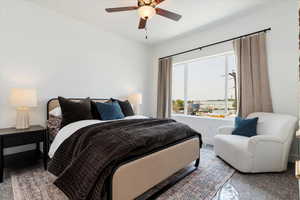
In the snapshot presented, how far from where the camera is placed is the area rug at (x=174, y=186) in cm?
164

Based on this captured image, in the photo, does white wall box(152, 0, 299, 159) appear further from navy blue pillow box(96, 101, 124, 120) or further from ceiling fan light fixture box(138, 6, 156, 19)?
navy blue pillow box(96, 101, 124, 120)

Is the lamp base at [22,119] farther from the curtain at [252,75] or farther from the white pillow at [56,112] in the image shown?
the curtain at [252,75]

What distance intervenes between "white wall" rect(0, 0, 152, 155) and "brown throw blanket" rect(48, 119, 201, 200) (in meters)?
1.56

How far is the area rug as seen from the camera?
5.37 ft

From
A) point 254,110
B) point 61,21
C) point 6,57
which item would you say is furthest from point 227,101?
point 6,57

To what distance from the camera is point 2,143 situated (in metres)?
1.90

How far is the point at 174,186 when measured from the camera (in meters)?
1.85

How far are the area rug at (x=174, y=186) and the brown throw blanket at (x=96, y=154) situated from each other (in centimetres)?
26

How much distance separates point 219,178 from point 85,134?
1.89 m

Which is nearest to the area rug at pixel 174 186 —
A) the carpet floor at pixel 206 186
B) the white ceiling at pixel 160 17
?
the carpet floor at pixel 206 186

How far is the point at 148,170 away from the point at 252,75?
2.75 meters

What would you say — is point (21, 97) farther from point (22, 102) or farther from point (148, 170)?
point (148, 170)

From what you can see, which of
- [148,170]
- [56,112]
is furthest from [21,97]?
[148,170]

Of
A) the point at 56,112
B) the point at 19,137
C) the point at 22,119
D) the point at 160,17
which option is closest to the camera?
the point at 19,137
